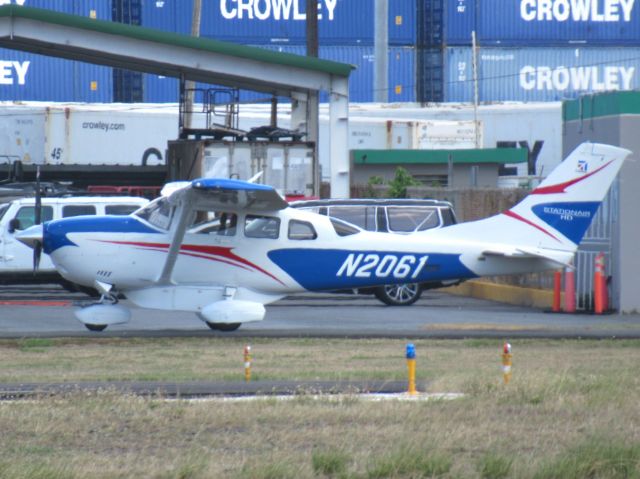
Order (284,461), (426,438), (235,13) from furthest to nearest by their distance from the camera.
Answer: (235,13), (426,438), (284,461)

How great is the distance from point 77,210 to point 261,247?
24.1ft

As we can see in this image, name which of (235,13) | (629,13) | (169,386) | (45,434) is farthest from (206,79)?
(629,13)

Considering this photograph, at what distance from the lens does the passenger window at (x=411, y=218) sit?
70.8ft

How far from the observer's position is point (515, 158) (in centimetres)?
4372

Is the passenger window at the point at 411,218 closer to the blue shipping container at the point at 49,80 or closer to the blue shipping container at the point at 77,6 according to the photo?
the blue shipping container at the point at 49,80

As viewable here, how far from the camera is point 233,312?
1602 cm

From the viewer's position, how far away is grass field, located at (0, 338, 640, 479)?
23.7 feet

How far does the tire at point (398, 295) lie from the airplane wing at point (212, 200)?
5.29 meters

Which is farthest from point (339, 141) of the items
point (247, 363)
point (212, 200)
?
point (247, 363)

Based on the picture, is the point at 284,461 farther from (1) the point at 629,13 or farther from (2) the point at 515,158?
(1) the point at 629,13

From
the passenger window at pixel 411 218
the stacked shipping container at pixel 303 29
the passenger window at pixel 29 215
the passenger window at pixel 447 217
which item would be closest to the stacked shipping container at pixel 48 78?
the stacked shipping container at pixel 303 29

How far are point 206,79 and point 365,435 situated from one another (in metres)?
22.8

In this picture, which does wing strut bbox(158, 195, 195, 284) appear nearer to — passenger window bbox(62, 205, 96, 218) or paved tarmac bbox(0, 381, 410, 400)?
paved tarmac bbox(0, 381, 410, 400)

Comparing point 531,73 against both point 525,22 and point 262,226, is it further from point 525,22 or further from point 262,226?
point 262,226
